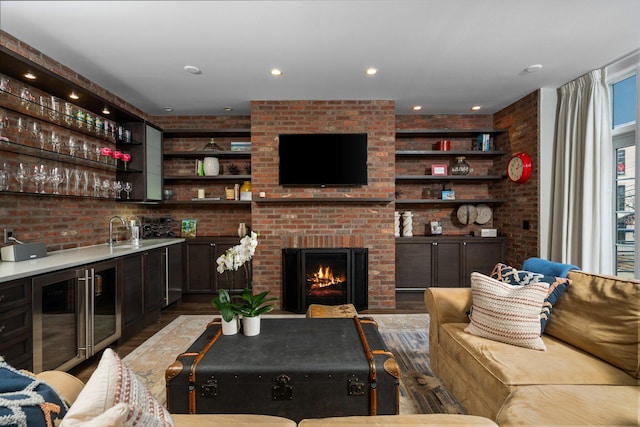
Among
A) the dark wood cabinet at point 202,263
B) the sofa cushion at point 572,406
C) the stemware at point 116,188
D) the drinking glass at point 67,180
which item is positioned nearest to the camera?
the sofa cushion at point 572,406

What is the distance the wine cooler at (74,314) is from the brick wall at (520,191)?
4.16 meters

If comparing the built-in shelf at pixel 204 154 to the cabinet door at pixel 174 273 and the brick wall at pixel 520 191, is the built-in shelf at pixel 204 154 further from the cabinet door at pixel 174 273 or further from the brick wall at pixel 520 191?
the brick wall at pixel 520 191

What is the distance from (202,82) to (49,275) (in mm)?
2115

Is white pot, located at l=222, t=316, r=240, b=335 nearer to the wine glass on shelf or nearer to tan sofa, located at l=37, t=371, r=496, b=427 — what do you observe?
tan sofa, located at l=37, t=371, r=496, b=427

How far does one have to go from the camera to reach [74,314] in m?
2.21

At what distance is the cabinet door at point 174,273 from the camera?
3.53 metres

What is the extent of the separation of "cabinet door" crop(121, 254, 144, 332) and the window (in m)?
4.39

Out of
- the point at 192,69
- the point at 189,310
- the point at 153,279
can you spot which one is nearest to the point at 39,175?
the point at 153,279

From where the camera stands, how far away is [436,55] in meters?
2.65

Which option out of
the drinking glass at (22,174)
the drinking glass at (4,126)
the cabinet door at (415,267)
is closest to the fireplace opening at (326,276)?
the cabinet door at (415,267)

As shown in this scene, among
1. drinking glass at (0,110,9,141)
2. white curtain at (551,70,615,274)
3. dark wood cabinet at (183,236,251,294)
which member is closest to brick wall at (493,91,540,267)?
white curtain at (551,70,615,274)

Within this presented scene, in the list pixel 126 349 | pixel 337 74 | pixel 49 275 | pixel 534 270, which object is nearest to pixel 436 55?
pixel 337 74

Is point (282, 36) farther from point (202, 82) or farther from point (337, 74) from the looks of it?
point (202, 82)

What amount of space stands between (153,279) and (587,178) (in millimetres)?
4289
